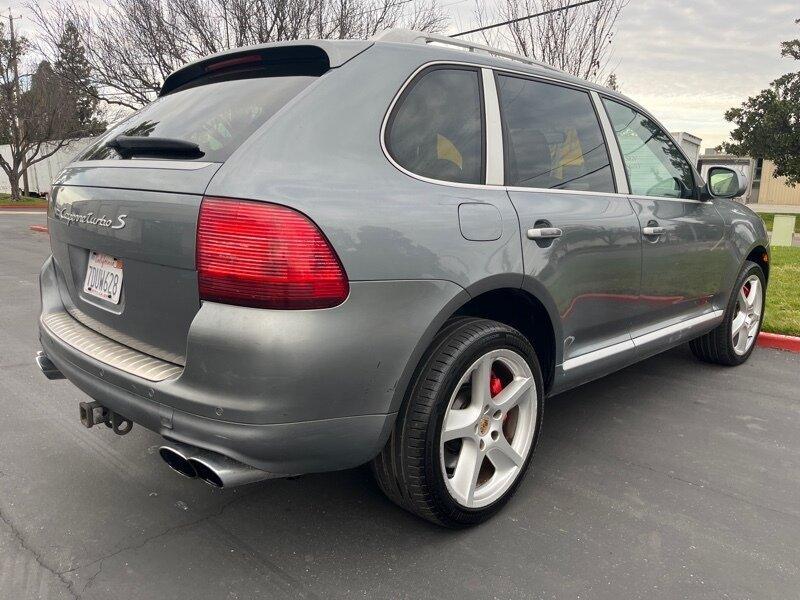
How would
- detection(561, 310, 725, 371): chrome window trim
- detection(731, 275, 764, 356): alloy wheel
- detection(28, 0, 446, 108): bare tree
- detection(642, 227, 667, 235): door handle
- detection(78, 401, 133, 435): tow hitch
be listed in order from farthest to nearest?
detection(28, 0, 446, 108): bare tree, detection(731, 275, 764, 356): alloy wheel, detection(642, 227, 667, 235): door handle, detection(561, 310, 725, 371): chrome window trim, detection(78, 401, 133, 435): tow hitch

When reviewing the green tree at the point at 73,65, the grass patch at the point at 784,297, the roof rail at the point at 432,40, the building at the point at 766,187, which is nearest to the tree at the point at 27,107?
the green tree at the point at 73,65

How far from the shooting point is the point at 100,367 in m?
2.26

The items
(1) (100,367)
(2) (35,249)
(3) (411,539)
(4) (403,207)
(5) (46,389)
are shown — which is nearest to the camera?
(4) (403,207)

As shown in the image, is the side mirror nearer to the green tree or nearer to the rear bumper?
the rear bumper

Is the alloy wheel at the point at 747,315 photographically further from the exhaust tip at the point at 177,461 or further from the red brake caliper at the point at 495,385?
the exhaust tip at the point at 177,461

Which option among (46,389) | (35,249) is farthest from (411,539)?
(35,249)

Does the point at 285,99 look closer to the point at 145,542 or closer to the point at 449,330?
the point at 449,330

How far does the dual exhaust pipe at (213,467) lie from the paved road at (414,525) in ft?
1.42

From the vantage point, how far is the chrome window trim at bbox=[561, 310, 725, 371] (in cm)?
295

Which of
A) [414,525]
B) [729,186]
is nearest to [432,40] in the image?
[414,525]

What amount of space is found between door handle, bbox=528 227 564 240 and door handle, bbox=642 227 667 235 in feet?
2.62

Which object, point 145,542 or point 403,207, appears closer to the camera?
point 403,207

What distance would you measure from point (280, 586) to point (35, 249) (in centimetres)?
1213

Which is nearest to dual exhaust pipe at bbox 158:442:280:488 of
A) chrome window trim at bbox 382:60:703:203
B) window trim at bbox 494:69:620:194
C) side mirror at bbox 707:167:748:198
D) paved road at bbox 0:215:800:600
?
paved road at bbox 0:215:800:600
